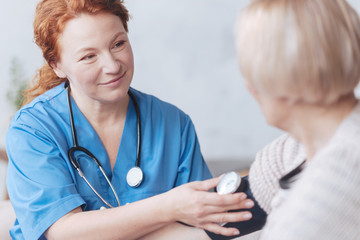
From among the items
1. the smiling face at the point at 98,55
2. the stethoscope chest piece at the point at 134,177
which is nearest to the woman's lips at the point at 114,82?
the smiling face at the point at 98,55

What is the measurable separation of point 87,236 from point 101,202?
0.17 meters

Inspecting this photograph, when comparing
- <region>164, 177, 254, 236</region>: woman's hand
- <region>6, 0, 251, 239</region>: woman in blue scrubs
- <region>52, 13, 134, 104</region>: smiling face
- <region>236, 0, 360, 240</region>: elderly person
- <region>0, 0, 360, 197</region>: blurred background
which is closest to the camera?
<region>236, 0, 360, 240</region>: elderly person

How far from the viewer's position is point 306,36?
2.70 ft

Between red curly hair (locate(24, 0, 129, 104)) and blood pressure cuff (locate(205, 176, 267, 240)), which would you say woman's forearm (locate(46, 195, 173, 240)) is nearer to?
blood pressure cuff (locate(205, 176, 267, 240))

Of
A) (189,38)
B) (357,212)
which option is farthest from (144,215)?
(189,38)

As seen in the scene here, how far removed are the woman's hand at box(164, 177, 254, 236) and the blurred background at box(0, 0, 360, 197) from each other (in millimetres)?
1883

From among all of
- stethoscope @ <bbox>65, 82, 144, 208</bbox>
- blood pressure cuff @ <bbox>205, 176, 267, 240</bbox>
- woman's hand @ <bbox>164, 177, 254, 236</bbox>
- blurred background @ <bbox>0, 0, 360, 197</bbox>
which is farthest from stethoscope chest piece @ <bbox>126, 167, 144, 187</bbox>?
blurred background @ <bbox>0, 0, 360, 197</bbox>

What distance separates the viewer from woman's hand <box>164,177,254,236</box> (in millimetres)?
1130

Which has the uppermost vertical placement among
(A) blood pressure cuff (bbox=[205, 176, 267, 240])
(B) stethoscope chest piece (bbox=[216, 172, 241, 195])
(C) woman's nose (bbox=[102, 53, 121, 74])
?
(C) woman's nose (bbox=[102, 53, 121, 74])

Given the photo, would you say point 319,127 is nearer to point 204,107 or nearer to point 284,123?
point 284,123

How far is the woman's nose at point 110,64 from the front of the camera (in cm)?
137

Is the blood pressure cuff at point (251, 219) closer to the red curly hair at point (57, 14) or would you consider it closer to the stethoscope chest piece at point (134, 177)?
the stethoscope chest piece at point (134, 177)

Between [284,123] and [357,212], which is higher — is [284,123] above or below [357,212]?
above

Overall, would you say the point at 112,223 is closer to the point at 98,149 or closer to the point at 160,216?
the point at 160,216
